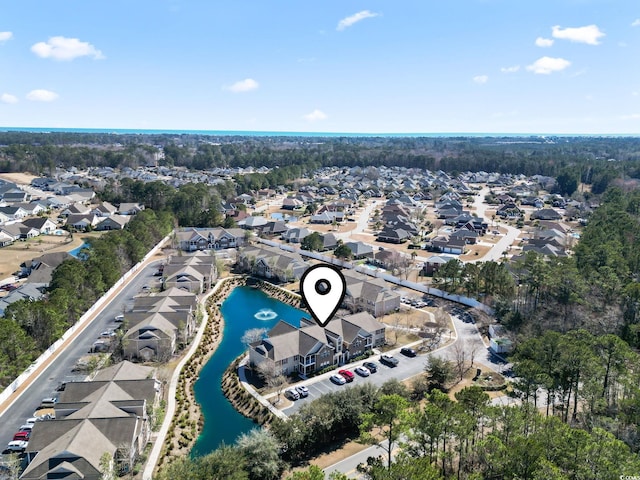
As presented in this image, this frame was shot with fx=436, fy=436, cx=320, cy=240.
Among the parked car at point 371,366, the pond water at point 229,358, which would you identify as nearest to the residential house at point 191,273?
the pond water at point 229,358

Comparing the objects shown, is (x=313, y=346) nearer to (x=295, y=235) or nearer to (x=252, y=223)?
(x=295, y=235)

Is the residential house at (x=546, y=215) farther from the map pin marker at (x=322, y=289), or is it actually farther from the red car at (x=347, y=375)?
the map pin marker at (x=322, y=289)

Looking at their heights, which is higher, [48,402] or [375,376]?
[48,402]

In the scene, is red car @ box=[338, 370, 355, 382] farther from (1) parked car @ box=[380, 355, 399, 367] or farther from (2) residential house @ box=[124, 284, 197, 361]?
(2) residential house @ box=[124, 284, 197, 361]

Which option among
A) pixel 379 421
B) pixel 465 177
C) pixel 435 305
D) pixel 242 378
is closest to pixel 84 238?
pixel 242 378

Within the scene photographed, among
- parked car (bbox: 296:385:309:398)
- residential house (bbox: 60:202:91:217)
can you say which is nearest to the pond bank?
parked car (bbox: 296:385:309:398)

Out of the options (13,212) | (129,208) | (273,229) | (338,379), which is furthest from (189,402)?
(13,212)
